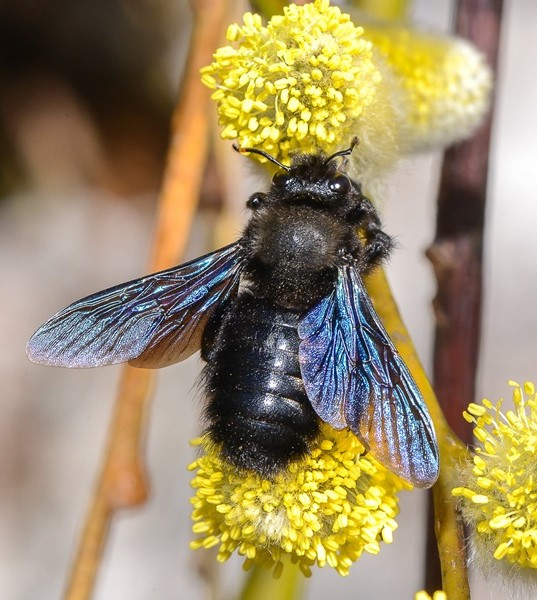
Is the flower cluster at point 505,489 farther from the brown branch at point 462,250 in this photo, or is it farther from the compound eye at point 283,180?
the brown branch at point 462,250

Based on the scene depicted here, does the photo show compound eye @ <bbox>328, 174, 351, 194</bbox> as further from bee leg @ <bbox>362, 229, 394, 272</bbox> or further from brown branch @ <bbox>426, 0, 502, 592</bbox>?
brown branch @ <bbox>426, 0, 502, 592</bbox>

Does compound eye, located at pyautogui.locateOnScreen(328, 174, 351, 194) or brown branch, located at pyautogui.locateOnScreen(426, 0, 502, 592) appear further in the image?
brown branch, located at pyautogui.locateOnScreen(426, 0, 502, 592)

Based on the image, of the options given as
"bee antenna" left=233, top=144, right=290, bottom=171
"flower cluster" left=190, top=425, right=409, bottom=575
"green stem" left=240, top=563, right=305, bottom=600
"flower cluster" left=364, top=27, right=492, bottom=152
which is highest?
"flower cluster" left=364, top=27, right=492, bottom=152

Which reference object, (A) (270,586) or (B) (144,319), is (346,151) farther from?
(A) (270,586)

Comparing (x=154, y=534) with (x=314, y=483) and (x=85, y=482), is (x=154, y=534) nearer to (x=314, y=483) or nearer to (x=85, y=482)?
(x=85, y=482)

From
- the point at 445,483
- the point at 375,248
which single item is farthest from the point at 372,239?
the point at 445,483

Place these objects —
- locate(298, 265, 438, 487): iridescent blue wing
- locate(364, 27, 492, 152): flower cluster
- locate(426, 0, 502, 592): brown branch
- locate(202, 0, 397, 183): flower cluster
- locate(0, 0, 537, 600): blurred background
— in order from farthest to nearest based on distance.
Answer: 1. locate(0, 0, 537, 600): blurred background
2. locate(426, 0, 502, 592): brown branch
3. locate(364, 27, 492, 152): flower cluster
4. locate(202, 0, 397, 183): flower cluster
5. locate(298, 265, 438, 487): iridescent blue wing

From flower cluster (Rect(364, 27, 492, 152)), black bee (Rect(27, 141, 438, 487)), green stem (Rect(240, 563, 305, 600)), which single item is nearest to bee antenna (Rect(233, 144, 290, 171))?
black bee (Rect(27, 141, 438, 487))

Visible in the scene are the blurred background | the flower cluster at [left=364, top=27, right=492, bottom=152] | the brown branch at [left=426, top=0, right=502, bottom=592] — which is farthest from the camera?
the blurred background
